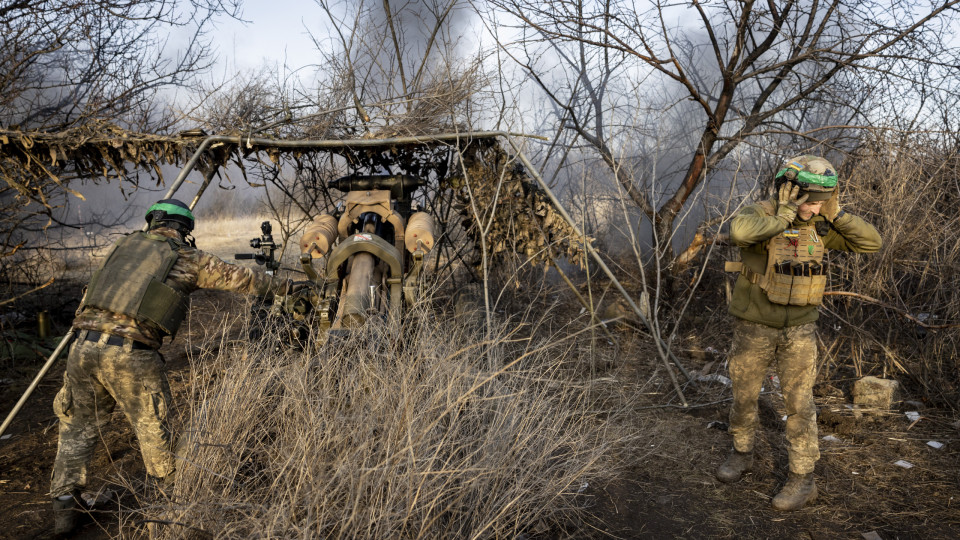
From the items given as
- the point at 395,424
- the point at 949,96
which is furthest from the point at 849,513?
the point at 949,96

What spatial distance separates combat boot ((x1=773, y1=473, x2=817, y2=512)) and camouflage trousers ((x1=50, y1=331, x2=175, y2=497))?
4.04 metres

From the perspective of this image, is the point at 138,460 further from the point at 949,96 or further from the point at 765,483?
the point at 949,96

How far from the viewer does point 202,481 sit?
3312mm

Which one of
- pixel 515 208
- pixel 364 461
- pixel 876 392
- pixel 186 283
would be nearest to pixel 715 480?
pixel 876 392

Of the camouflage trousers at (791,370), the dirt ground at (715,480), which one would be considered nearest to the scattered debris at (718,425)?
the dirt ground at (715,480)

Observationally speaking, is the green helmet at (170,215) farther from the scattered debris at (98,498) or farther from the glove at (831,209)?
the glove at (831,209)

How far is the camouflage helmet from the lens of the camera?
3.91 meters

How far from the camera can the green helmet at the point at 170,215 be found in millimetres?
4613

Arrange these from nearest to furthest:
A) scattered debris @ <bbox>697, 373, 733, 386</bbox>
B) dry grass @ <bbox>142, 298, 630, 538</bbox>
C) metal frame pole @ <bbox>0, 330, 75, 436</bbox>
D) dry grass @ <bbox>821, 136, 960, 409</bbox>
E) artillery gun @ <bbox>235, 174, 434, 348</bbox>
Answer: dry grass @ <bbox>142, 298, 630, 538</bbox> → metal frame pole @ <bbox>0, 330, 75, 436</bbox> → artillery gun @ <bbox>235, 174, 434, 348</bbox> → dry grass @ <bbox>821, 136, 960, 409</bbox> → scattered debris @ <bbox>697, 373, 733, 386</bbox>

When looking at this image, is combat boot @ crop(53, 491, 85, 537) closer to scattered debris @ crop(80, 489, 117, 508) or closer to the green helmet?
scattered debris @ crop(80, 489, 117, 508)

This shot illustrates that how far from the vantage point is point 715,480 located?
15.3ft

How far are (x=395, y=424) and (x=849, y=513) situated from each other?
125 inches

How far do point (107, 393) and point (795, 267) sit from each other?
4.61m

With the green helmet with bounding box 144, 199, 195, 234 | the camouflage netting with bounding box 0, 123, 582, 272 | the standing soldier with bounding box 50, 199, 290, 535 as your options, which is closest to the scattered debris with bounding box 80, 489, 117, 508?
the standing soldier with bounding box 50, 199, 290, 535
